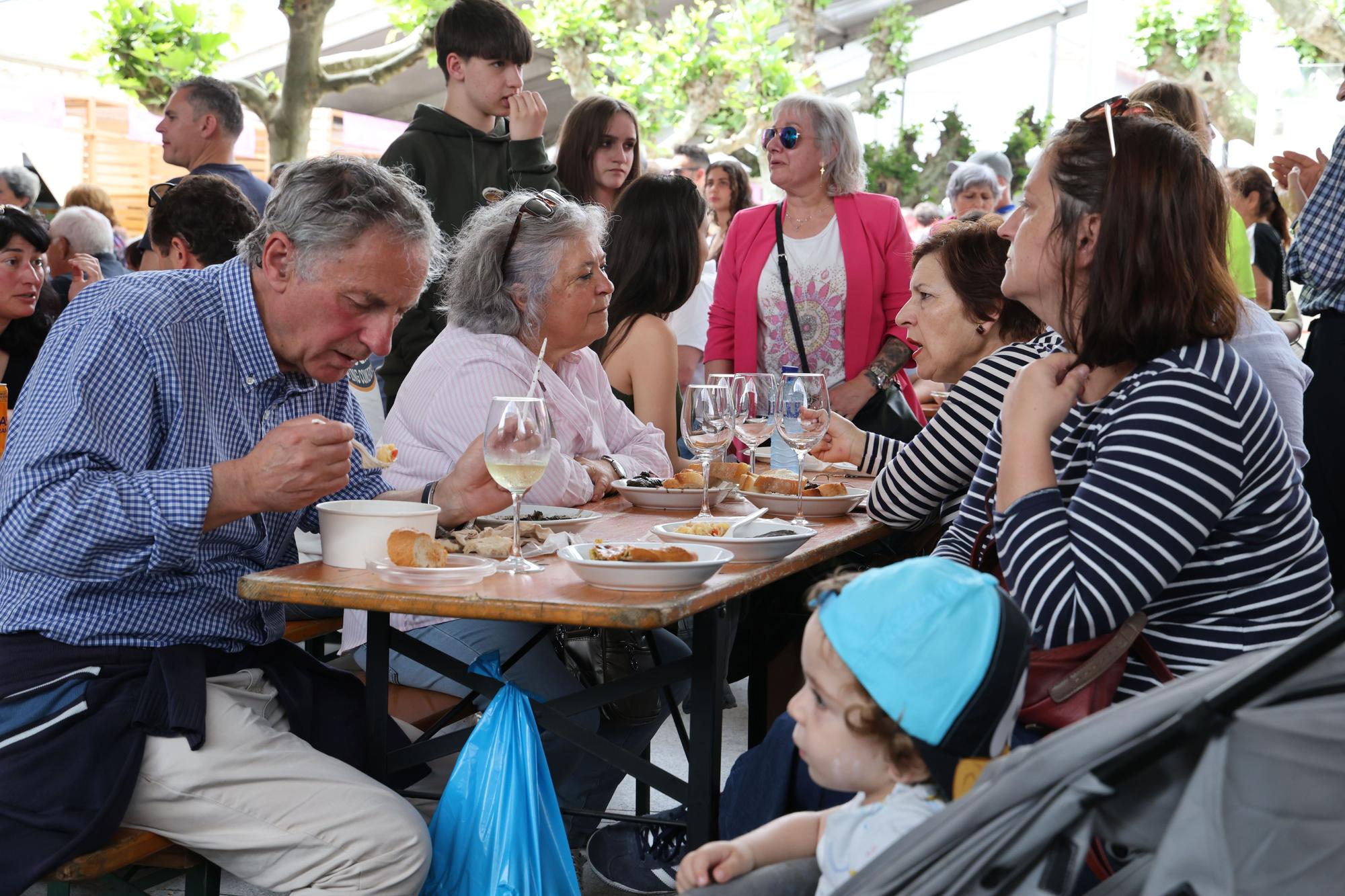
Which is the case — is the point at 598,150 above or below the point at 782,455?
above

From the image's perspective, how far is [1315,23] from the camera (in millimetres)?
10719

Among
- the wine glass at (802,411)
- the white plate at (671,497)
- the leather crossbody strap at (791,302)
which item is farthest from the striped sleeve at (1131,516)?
the leather crossbody strap at (791,302)

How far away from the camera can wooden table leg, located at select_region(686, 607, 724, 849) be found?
212 cm

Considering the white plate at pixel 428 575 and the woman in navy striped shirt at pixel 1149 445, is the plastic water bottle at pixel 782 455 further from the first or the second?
the white plate at pixel 428 575

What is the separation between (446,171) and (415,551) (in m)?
2.69

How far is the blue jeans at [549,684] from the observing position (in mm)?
2529

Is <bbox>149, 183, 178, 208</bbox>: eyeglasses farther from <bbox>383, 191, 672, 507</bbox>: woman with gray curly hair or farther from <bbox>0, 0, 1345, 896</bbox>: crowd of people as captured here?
<bbox>0, 0, 1345, 896</bbox>: crowd of people

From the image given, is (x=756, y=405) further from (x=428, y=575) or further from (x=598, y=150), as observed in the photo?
(x=598, y=150)

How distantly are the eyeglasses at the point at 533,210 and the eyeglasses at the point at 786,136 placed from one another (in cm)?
156

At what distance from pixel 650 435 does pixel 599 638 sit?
794 mm

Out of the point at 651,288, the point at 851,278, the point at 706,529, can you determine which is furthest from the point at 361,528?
the point at 851,278

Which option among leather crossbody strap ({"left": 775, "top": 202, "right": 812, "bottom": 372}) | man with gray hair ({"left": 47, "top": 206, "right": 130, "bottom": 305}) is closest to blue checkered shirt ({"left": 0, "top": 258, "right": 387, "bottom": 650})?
leather crossbody strap ({"left": 775, "top": 202, "right": 812, "bottom": 372})

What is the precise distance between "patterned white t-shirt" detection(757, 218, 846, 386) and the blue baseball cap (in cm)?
310

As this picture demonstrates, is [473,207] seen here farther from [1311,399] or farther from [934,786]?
[934,786]
